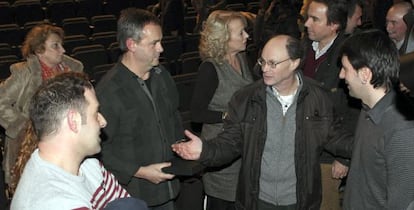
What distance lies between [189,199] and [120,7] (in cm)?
608

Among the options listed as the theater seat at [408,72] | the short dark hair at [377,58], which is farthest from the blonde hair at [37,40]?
the theater seat at [408,72]

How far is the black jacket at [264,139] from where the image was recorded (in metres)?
2.89

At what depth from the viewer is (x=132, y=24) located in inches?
118

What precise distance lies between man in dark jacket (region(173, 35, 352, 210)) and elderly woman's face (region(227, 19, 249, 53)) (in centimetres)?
63

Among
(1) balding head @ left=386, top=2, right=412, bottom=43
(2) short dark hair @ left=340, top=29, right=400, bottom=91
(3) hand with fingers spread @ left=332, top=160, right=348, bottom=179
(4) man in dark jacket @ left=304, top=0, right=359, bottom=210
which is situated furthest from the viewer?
(1) balding head @ left=386, top=2, right=412, bottom=43

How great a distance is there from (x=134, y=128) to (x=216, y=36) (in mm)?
942

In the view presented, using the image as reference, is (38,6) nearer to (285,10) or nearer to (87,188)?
(285,10)

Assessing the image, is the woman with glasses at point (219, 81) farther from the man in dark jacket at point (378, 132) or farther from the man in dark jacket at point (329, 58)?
the man in dark jacket at point (378, 132)

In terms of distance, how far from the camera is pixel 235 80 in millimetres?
3523

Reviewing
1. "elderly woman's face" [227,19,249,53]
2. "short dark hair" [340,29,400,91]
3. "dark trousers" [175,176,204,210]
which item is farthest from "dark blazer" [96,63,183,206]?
"short dark hair" [340,29,400,91]

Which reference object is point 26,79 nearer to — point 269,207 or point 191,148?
point 191,148

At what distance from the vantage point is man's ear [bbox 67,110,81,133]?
6.04 ft

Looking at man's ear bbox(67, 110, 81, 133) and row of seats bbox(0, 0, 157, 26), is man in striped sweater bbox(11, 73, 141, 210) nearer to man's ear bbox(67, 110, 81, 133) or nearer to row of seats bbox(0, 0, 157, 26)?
man's ear bbox(67, 110, 81, 133)

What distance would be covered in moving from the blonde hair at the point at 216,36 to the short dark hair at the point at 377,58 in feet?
3.68
